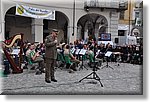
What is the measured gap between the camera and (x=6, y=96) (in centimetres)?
362

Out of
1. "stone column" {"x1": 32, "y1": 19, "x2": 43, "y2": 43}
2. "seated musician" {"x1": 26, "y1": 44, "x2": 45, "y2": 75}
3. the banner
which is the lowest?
"seated musician" {"x1": 26, "y1": 44, "x2": 45, "y2": 75}

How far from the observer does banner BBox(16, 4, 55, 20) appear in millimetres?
5641

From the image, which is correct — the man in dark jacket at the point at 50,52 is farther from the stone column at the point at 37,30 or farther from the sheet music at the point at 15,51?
the stone column at the point at 37,30

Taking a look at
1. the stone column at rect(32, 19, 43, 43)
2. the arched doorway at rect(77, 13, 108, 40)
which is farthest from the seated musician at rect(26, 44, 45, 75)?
the arched doorway at rect(77, 13, 108, 40)

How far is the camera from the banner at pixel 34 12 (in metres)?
5.64

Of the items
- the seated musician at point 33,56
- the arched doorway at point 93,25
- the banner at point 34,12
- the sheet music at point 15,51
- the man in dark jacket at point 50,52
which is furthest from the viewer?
the seated musician at point 33,56

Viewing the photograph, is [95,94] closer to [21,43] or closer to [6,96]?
[6,96]

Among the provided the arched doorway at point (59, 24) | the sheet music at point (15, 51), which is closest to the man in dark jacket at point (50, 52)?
the arched doorway at point (59, 24)

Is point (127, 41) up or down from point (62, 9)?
down

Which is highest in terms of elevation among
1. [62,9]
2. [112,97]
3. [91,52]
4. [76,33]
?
[62,9]

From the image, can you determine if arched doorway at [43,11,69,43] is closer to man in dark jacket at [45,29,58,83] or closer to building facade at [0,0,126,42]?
building facade at [0,0,126,42]

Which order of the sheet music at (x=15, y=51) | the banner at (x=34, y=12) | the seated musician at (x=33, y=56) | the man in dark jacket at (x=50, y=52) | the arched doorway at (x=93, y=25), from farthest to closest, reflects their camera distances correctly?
the seated musician at (x=33, y=56) < the sheet music at (x=15, y=51) < the arched doorway at (x=93, y=25) < the banner at (x=34, y=12) < the man in dark jacket at (x=50, y=52)

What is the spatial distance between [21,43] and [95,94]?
333 cm

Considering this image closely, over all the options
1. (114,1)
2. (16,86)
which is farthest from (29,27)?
(16,86)
